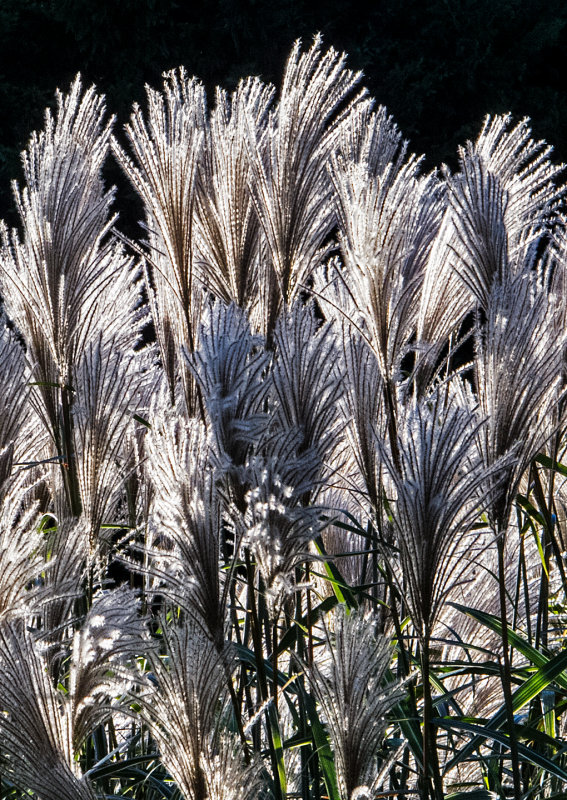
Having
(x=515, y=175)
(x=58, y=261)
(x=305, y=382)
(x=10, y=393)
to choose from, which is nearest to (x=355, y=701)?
(x=305, y=382)

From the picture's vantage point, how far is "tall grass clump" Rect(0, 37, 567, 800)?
1.14 metres

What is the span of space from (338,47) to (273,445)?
11.5m

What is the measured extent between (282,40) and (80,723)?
11.5 metres

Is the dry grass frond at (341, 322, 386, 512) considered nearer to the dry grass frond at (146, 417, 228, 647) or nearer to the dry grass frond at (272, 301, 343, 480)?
the dry grass frond at (272, 301, 343, 480)

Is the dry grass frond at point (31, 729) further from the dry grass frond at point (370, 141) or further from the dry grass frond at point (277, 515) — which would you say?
the dry grass frond at point (370, 141)

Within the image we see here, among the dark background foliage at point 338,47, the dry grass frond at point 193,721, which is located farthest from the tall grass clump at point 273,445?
the dark background foliage at point 338,47

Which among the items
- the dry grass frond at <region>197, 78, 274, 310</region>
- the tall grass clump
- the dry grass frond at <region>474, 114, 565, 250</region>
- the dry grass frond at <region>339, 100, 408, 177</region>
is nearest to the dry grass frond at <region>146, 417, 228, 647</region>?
the tall grass clump

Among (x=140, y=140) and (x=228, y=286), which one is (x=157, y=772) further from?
(x=140, y=140)

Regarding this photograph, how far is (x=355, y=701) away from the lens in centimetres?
111

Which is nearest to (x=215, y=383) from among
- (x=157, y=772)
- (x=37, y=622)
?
(x=157, y=772)

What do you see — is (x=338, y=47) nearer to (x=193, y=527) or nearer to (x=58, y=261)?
(x=58, y=261)

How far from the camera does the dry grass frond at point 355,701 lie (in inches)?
43.4

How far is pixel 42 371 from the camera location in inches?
67.1

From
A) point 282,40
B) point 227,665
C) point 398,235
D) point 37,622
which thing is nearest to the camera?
point 227,665
